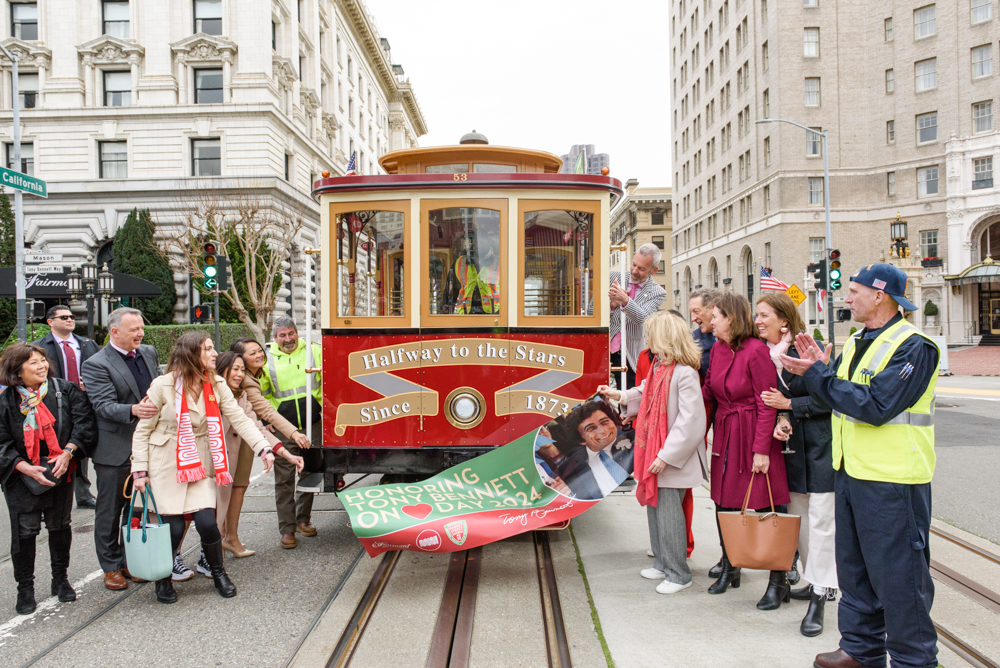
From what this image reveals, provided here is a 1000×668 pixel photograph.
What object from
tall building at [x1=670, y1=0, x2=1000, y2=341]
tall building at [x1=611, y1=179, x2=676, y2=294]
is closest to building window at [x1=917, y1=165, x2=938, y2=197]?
tall building at [x1=670, y1=0, x2=1000, y2=341]

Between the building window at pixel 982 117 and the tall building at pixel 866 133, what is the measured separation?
0.07m

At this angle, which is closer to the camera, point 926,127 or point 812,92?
point 926,127

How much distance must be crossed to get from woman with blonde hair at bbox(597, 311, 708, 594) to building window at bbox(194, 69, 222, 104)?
30.2 meters

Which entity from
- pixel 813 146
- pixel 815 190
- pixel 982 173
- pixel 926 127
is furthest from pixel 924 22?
pixel 815 190

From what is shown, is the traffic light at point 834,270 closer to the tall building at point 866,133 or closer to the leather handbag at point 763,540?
the leather handbag at point 763,540

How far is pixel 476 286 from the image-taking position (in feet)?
17.7

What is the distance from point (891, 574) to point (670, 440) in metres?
1.49

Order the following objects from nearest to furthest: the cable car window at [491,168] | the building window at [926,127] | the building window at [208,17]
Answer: the cable car window at [491,168] < the building window at [208,17] < the building window at [926,127]

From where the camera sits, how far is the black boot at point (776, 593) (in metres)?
4.16

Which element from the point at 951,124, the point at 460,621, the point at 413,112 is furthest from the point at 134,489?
the point at 413,112

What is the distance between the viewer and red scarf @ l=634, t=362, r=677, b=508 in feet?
14.6

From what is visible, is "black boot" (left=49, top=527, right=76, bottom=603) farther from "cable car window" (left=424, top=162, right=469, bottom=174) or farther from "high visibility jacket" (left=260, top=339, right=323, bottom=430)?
"cable car window" (left=424, top=162, right=469, bottom=174)

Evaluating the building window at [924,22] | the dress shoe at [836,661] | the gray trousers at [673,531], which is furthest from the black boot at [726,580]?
the building window at [924,22]

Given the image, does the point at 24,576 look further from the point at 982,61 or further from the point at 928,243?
the point at 982,61
